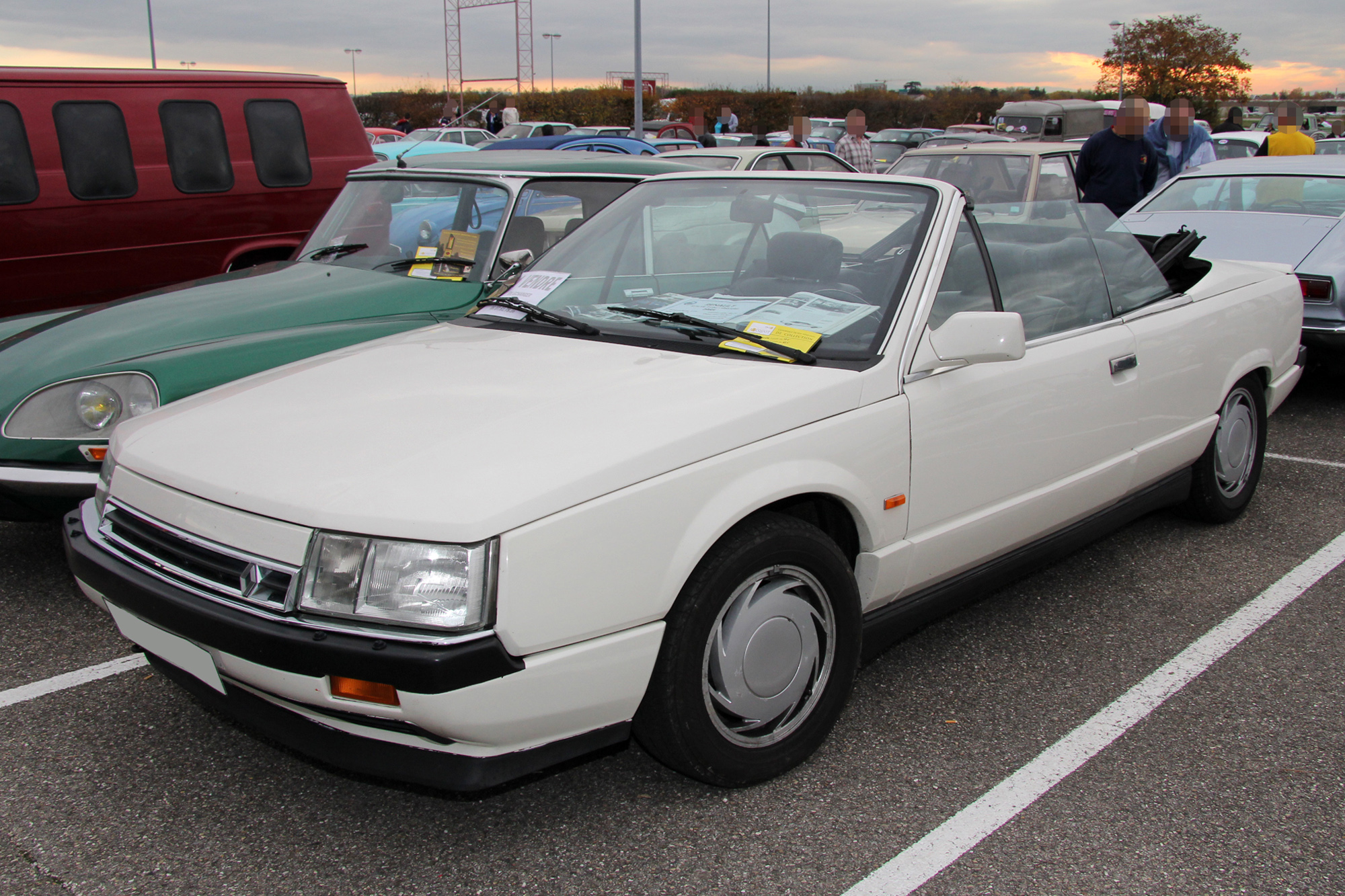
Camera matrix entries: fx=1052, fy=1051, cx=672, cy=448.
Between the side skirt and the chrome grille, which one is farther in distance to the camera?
the side skirt

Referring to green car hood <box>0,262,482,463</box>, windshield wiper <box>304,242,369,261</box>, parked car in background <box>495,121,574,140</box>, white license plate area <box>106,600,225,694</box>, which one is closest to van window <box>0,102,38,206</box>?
green car hood <box>0,262,482,463</box>

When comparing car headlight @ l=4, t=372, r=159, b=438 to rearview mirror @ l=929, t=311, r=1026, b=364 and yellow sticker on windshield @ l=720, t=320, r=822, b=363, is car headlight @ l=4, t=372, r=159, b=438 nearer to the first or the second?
yellow sticker on windshield @ l=720, t=320, r=822, b=363

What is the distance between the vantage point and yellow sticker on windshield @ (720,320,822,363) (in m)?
2.74

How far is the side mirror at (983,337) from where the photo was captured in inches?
106

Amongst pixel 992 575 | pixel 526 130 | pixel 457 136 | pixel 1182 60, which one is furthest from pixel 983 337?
pixel 1182 60

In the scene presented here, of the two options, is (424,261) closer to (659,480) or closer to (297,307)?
(297,307)

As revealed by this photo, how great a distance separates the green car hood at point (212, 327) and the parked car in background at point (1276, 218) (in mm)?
4255

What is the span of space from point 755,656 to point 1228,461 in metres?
2.90

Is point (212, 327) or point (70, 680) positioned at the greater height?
point (212, 327)

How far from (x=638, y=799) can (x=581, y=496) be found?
0.92 meters

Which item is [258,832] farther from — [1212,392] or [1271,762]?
[1212,392]

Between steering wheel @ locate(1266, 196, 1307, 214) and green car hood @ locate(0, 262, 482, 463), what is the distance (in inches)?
220

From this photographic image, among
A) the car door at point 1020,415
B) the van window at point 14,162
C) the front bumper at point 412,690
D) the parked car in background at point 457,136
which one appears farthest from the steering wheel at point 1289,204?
the parked car in background at point 457,136

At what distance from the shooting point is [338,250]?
5.10 meters
